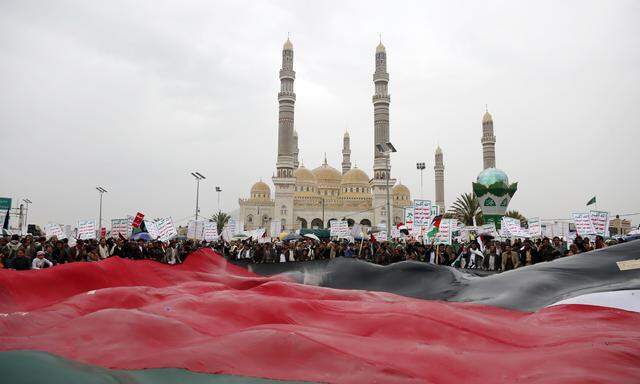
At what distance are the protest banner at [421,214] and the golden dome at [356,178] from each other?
52175mm

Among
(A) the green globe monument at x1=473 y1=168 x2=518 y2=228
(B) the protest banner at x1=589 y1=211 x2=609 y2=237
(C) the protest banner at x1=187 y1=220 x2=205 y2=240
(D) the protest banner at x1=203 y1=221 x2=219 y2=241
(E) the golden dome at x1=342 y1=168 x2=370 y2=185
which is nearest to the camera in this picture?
(B) the protest banner at x1=589 y1=211 x2=609 y2=237

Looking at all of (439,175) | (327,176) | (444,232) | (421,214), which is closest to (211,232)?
(421,214)

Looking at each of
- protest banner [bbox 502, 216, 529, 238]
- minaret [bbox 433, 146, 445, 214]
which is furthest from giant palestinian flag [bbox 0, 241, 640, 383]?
minaret [bbox 433, 146, 445, 214]

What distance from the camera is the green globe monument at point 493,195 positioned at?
38156mm

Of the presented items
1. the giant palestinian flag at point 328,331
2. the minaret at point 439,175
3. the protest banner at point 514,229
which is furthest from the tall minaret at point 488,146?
the giant palestinian flag at point 328,331

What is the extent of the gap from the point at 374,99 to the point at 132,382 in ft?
193

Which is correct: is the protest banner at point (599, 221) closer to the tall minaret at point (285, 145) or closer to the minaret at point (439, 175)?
the tall minaret at point (285, 145)

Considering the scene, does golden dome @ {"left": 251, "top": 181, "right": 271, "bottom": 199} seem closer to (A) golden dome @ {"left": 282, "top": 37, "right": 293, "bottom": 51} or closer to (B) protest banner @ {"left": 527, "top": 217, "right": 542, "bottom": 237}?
(A) golden dome @ {"left": 282, "top": 37, "right": 293, "bottom": 51}

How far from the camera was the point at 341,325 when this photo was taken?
4090 mm

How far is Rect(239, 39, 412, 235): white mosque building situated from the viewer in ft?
195

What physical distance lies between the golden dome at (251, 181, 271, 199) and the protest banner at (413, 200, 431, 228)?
55.6 meters

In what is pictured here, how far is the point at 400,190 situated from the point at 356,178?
684cm

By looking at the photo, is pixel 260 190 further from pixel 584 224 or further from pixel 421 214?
pixel 584 224

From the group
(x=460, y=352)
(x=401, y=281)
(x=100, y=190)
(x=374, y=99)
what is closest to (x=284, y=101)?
(x=374, y=99)
